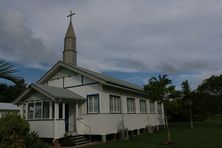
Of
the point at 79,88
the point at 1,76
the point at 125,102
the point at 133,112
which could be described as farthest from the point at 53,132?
the point at 1,76

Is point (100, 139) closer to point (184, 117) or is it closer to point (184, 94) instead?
point (184, 94)

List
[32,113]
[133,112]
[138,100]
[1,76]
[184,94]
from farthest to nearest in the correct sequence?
[184,94] → [138,100] → [133,112] → [32,113] → [1,76]

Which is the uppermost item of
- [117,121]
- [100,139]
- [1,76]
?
[1,76]

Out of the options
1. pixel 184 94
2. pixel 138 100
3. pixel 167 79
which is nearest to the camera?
pixel 167 79

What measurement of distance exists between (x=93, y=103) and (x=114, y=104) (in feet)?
6.83

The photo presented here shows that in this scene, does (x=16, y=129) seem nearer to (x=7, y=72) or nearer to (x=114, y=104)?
(x=114, y=104)

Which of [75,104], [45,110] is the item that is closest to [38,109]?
[45,110]

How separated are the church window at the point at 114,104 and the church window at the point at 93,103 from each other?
4.37 ft

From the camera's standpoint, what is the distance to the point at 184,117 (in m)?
49.5

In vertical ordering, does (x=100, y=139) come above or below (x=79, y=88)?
below

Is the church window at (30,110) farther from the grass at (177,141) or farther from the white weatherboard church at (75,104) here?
the grass at (177,141)

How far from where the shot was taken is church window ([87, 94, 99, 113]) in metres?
19.7

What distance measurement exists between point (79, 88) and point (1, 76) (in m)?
17.2

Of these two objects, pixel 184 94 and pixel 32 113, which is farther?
pixel 184 94
